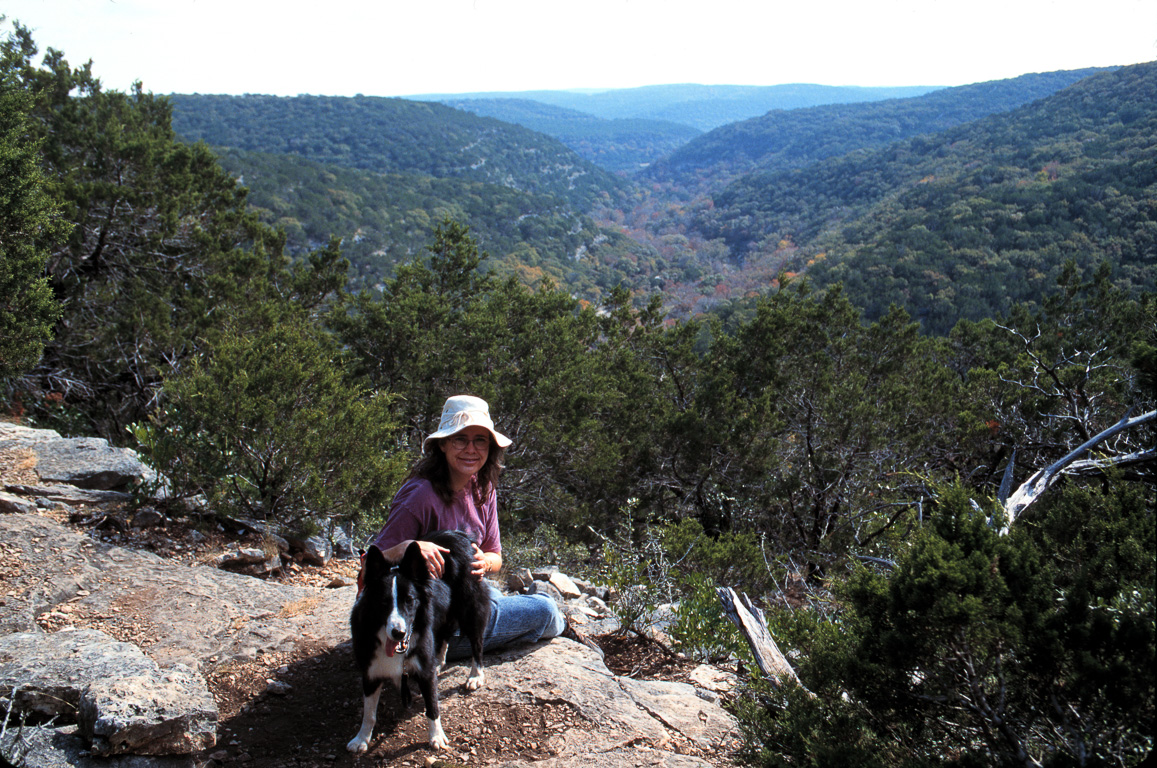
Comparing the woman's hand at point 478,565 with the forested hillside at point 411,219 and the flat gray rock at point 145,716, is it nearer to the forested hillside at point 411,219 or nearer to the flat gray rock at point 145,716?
the flat gray rock at point 145,716

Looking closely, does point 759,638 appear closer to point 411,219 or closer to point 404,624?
point 404,624

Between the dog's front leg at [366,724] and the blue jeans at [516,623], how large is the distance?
21.3 inches

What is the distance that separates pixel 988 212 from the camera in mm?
44062

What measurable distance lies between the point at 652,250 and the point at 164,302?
232 feet

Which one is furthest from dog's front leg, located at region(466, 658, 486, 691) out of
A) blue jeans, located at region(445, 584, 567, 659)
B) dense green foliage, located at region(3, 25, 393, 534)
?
dense green foliage, located at region(3, 25, 393, 534)

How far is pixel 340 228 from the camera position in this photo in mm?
46688

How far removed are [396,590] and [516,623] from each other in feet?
3.25

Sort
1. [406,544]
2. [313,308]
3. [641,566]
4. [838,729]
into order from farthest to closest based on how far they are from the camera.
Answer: [313,308] < [641,566] < [406,544] < [838,729]

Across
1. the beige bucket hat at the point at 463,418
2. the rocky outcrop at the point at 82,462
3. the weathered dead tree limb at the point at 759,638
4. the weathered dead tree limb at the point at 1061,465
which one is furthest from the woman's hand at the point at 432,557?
the rocky outcrop at the point at 82,462

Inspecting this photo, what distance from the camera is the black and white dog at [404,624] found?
2016mm

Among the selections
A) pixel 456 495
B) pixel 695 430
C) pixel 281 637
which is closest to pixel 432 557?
pixel 456 495

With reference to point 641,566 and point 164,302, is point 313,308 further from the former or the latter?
point 641,566

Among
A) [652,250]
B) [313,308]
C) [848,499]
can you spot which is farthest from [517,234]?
[848,499]

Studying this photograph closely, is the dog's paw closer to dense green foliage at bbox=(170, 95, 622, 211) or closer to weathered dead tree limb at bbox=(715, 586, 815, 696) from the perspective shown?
weathered dead tree limb at bbox=(715, 586, 815, 696)
